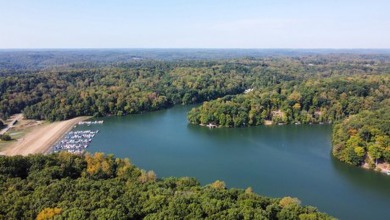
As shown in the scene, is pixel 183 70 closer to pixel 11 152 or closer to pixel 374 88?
pixel 374 88

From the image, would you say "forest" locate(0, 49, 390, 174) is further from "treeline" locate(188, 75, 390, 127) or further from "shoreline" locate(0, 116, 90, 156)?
"shoreline" locate(0, 116, 90, 156)

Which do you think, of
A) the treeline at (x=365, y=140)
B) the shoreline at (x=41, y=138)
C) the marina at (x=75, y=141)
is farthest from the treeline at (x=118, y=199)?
the shoreline at (x=41, y=138)

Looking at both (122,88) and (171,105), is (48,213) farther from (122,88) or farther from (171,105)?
(122,88)

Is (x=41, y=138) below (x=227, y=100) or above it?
below

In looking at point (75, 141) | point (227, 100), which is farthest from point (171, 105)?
point (75, 141)

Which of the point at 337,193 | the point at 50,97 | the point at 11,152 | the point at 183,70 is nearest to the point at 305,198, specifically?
the point at 337,193
